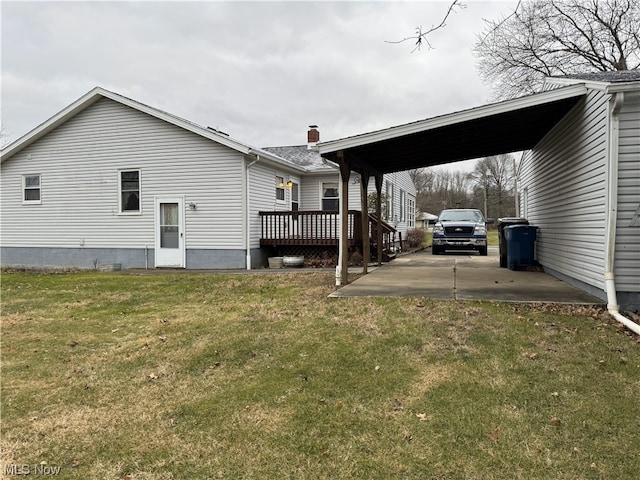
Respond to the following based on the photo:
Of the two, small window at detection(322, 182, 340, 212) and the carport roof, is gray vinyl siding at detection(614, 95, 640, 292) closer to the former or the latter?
the carport roof

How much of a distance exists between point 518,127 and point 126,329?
8.20m

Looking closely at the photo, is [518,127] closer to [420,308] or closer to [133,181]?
[420,308]

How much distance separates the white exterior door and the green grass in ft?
22.0

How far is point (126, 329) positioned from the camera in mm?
6098

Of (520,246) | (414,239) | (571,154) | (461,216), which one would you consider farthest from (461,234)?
(571,154)

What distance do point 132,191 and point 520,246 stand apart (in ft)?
38.5

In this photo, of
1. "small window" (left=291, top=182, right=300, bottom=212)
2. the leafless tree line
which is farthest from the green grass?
the leafless tree line

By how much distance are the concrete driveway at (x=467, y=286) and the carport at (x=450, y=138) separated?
0.97 metres

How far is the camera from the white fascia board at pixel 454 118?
6629 mm

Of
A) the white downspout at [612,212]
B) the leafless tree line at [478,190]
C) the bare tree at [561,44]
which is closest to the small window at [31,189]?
the white downspout at [612,212]

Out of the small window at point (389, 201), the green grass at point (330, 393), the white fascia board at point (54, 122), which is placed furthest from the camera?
the small window at point (389, 201)

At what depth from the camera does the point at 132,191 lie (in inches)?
549

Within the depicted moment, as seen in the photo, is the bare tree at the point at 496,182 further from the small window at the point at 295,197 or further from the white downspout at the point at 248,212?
the white downspout at the point at 248,212

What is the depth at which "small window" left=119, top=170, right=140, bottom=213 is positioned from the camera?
1388cm
